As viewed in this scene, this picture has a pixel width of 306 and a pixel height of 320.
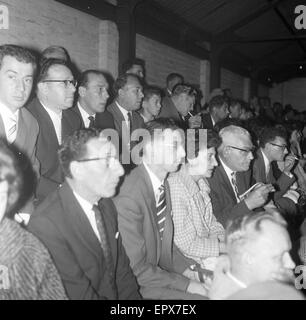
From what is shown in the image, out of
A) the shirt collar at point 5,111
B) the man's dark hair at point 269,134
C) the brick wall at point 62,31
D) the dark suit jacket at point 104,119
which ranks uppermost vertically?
the brick wall at point 62,31

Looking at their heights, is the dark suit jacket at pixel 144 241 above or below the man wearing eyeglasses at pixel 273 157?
below

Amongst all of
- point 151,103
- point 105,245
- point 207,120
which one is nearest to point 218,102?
point 207,120

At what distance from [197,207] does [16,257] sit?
1.47m

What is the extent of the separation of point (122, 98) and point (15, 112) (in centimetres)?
174

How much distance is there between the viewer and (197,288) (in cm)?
215

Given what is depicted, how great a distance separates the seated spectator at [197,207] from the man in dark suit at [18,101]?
94 centimetres

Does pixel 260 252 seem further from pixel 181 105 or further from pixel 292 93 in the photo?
pixel 292 93

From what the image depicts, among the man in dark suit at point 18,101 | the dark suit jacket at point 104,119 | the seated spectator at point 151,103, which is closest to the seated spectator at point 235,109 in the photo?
the seated spectator at point 151,103

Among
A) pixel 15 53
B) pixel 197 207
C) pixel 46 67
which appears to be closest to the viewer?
pixel 15 53

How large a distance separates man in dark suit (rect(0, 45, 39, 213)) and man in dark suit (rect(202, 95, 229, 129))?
3.27 m

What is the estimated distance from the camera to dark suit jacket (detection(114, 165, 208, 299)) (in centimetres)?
211

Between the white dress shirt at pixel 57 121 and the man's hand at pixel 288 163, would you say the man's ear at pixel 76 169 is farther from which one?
the man's hand at pixel 288 163

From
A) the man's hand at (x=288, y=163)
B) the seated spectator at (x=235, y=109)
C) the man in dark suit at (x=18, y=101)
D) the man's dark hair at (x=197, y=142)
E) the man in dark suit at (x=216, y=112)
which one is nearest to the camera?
the man in dark suit at (x=18, y=101)

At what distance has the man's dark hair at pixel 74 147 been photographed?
192cm
